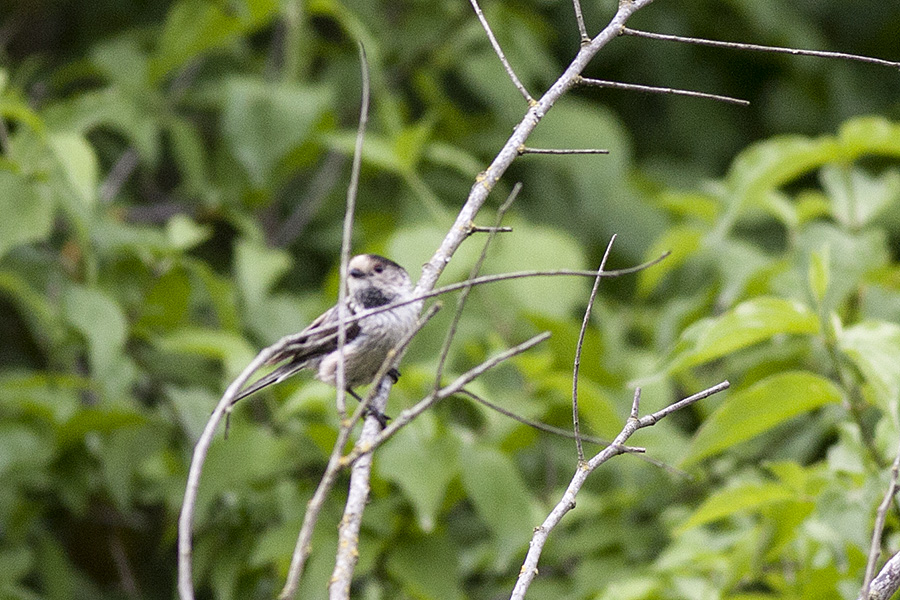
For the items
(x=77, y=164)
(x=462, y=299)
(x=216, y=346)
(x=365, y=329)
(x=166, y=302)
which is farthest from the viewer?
(x=166, y=302)

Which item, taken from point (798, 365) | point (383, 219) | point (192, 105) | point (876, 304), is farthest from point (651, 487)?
point (192, 105)

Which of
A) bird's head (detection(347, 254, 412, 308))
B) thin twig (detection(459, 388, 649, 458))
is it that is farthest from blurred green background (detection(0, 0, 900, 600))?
bird's head (detection(347, 254, 412, 308))

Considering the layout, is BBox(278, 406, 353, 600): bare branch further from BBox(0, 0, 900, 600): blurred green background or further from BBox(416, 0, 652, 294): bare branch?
BBox(0, 0, 900, 600): blurred green background

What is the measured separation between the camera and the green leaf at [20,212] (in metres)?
3.56

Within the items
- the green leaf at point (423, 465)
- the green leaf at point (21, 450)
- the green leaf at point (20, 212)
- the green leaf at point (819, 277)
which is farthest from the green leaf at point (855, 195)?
the green leaf at point (21, 450)

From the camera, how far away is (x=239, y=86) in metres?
4.84

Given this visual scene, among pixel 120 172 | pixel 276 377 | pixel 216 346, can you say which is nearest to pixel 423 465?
pixel 276 377

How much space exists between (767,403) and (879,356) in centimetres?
32

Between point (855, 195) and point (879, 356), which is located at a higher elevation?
point (855, 195)

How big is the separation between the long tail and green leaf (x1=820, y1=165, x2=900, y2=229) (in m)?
2.64

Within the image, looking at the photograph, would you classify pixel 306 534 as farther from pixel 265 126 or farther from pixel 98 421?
pixel 265 126

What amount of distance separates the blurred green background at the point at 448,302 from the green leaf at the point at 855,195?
14 mm

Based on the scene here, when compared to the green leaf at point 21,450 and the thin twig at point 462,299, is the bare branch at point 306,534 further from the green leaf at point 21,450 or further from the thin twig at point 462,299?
the green leaf at point 21,450

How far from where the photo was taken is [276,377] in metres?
2.76
